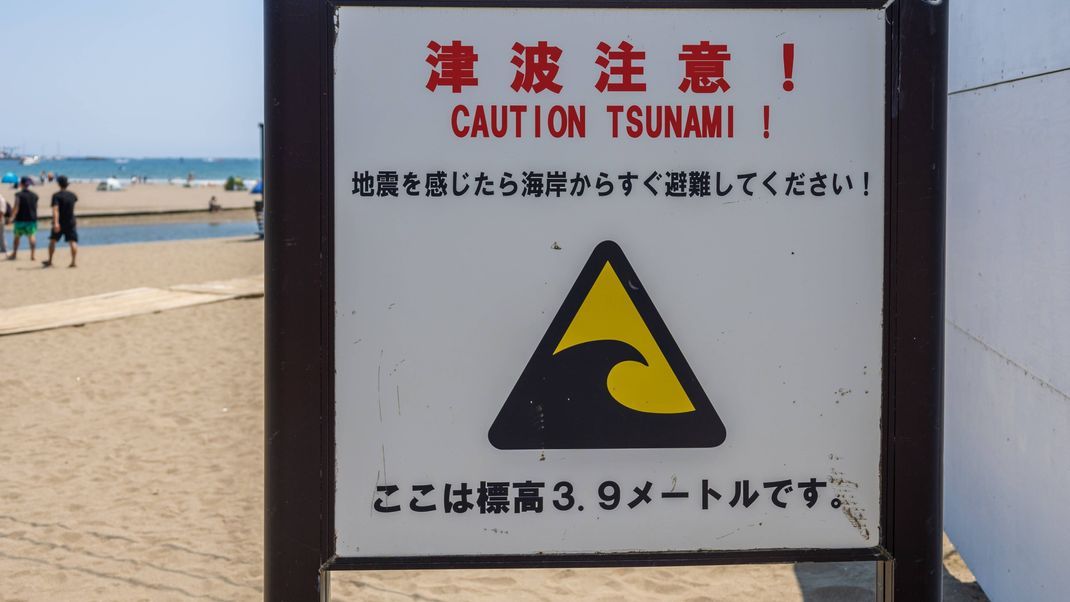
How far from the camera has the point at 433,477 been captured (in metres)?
2.26

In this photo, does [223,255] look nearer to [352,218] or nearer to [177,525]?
[177,525]

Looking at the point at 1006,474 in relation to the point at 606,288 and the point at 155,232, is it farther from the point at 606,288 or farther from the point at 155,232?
the point at 155,232

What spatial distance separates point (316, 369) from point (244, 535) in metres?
3.32

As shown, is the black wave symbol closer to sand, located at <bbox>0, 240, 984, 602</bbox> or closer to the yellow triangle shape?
the yellow triangle shape

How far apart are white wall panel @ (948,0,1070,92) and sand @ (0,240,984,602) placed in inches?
83.4

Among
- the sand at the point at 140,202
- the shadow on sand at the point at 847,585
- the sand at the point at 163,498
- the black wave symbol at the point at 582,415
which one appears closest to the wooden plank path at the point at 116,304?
the sand at the point at 163,498

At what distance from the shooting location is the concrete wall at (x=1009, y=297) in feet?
10.7

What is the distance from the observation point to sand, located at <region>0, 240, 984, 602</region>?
177 inches

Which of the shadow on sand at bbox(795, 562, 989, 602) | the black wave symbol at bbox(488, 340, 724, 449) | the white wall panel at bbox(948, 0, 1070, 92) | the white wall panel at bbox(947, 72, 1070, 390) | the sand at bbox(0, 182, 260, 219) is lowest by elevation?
the shadow on sand at bbox(795, 562, 989, 602)

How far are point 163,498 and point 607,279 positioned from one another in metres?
4.36

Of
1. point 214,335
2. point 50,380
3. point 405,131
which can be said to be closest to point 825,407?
point 405,131

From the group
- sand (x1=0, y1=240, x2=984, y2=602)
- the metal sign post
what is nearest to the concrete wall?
sand (x1=0, y1=240, x2=984, y2=602)

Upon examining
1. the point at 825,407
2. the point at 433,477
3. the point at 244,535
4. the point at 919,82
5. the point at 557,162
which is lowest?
the point at 244,535

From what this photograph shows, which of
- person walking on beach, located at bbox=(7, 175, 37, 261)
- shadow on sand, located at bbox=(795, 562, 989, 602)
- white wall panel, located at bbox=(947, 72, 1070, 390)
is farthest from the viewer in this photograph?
person walking on beach, located at bbox=(7, 175, 37, 261)
